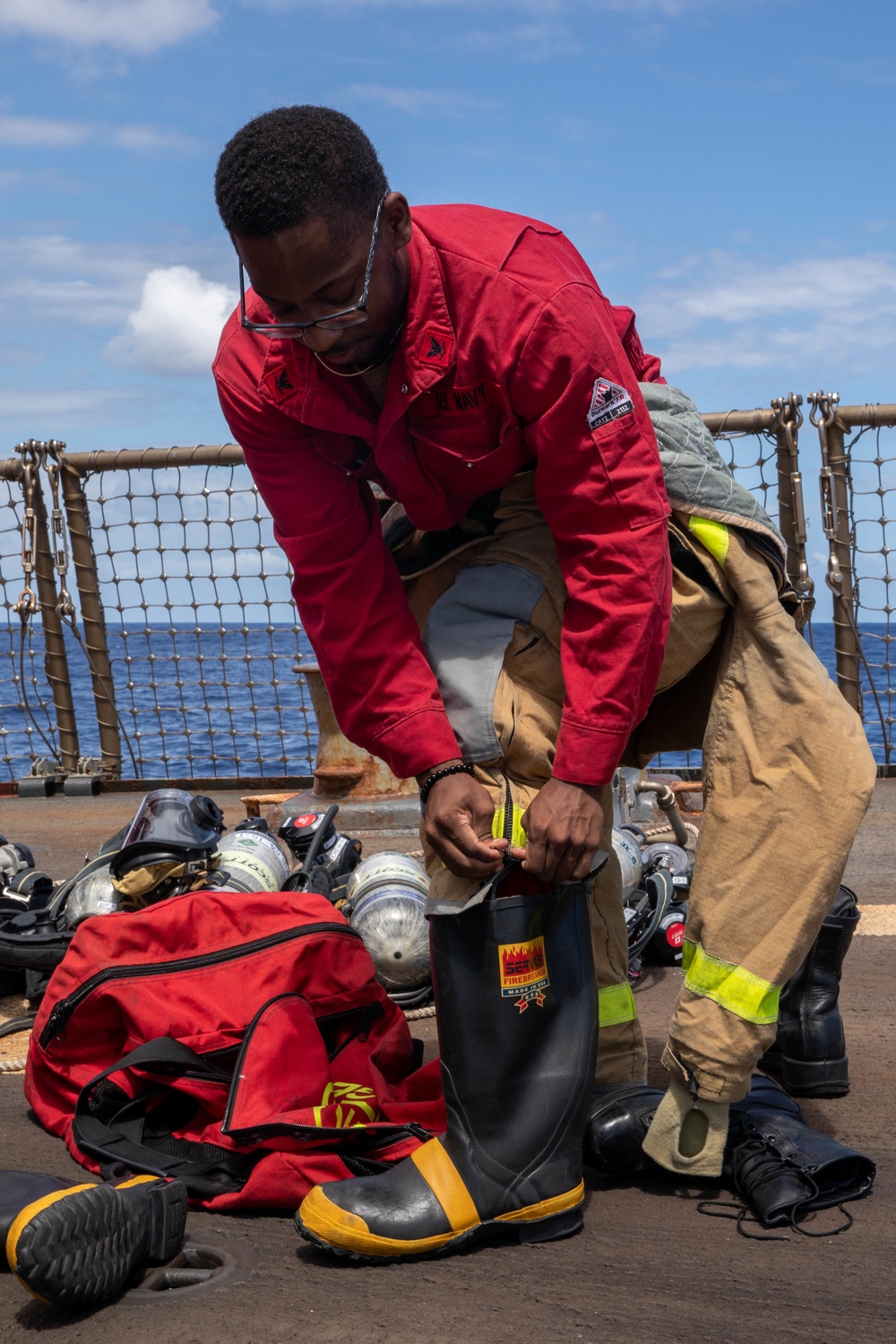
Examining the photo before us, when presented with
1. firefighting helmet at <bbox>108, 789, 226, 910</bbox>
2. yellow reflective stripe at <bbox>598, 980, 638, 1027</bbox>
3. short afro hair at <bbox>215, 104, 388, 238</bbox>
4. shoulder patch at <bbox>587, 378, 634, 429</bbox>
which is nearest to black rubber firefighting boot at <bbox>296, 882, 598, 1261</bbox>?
yellow reflective stripe at <bbox>598, 980, 638, 1027</bbox>

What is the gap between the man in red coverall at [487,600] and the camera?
2.09 m

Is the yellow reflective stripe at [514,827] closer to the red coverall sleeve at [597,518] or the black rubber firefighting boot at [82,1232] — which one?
the red coverall sleeve at [597,518]

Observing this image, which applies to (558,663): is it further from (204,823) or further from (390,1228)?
(204,823)

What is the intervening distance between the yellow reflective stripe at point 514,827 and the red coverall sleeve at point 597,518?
0.35 feet

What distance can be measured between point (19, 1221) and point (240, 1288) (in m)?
0.35

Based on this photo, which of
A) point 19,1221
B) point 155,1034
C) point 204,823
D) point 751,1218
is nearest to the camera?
point 19,1221

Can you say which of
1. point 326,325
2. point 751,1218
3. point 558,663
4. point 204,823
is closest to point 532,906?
point 558,663

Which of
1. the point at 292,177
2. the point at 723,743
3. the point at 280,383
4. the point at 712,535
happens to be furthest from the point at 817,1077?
the point at 292,177

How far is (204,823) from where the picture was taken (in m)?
3.56

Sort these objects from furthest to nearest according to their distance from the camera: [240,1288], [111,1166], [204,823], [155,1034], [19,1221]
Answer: [204,823]
[155,1034]
[111,1166]
[240,1288]
[19,1221]

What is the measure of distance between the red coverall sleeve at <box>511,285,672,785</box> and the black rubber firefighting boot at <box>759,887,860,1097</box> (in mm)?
792

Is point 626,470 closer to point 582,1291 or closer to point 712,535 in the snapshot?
point 712,535

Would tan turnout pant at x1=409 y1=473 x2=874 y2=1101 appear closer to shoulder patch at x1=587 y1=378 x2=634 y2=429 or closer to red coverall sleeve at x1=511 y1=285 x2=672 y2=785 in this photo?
red coverall sleeve at x1=511 y1=285 x2=672 y2=785

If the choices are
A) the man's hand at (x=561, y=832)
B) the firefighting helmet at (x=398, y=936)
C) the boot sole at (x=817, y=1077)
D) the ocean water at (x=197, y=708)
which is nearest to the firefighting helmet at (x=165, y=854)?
the firefighting helmet at (x=398, y=936)
